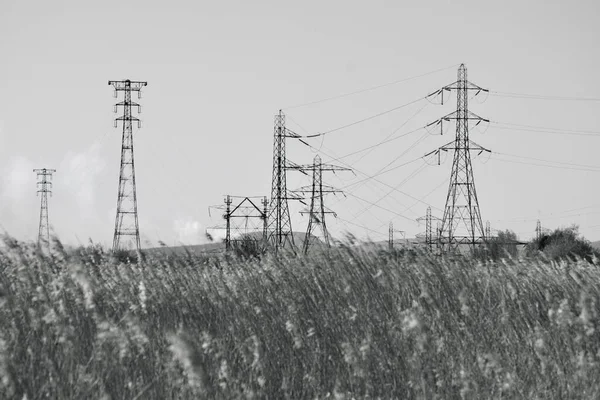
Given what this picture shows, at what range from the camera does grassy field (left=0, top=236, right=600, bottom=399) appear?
18.7 ft

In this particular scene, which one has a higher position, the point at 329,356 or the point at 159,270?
the point at 159,270

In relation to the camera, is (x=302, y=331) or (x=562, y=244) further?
(x=562, y=244)

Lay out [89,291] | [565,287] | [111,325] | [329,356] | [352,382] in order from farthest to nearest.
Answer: [565,287], [329,356], [352,382], [89,291], [111,325]

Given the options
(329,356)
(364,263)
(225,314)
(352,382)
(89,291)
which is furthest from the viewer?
(364,263)

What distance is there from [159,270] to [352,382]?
4.48 m

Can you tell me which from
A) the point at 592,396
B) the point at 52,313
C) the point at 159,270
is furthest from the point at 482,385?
the point at 159,270

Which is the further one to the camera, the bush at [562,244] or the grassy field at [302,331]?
the bush at [562,244]

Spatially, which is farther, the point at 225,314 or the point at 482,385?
the point at 225,314

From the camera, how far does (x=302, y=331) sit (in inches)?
295

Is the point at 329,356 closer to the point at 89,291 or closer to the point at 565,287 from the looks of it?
the point at 89,291

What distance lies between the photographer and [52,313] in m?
5.78

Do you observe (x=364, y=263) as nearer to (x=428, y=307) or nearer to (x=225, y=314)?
(x=428, y=307)

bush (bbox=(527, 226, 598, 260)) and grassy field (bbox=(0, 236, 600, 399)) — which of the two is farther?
bush (bbox=(527, 226, 598, 260))

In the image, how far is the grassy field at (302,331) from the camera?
571 centimetres
